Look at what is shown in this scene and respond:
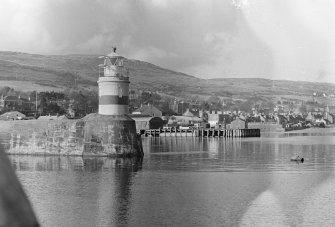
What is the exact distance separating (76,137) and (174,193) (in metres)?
15.4

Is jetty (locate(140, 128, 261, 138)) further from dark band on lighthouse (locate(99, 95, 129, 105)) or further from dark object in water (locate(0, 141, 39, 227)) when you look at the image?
dark object in water (locate(0, 141, 39, 227))

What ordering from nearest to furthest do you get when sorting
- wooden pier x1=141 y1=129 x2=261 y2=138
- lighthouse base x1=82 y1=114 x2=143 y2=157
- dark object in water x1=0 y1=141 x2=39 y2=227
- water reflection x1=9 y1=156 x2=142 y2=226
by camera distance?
dark object in water x1=0 y1=141 x2=39 y2=227, water reflection x1=9 y1=156 x2=142 y2=226, lighthouse base x1=82 y1=114 x2=143 y2=157, wooden pier x1=141 y1=129 x2=261 y2=138

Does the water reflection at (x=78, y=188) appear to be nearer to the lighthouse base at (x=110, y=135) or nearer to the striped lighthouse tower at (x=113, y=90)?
the lighthouse base at (x=110, y=135)

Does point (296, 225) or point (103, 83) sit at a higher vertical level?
point (103, 83)

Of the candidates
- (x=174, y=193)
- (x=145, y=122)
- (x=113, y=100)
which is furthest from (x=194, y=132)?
(x=174, y=193)

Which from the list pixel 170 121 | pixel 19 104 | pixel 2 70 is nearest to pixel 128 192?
pixel 170 121

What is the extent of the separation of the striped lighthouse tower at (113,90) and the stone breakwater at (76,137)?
20.0 inches

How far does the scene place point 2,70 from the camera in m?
188

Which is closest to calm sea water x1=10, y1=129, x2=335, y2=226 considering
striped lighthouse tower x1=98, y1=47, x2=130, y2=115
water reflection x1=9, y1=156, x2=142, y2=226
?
water reflection x1=9, y1=156, x2=142, y2=226

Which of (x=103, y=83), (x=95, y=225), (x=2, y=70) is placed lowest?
(x=95, y=225)

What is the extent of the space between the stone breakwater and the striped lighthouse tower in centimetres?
51

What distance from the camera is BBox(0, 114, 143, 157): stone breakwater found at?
33250 mm

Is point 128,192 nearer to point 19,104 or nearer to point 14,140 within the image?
point 14,140

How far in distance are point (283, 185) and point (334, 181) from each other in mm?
3175
